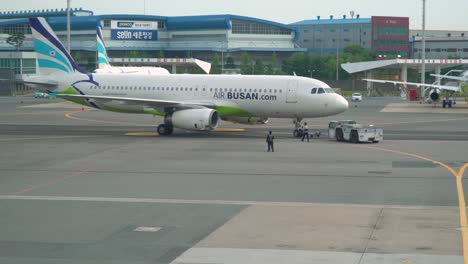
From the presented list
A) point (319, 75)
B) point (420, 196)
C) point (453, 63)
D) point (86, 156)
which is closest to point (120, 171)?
point (86, 156)

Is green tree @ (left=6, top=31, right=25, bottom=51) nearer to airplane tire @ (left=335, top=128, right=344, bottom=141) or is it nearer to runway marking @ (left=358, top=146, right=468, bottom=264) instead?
airplane tire @ (left=335, top=128, right=344, bottom=141)

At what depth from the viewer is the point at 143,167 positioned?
131 feet

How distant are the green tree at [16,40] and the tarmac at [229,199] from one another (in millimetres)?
143976

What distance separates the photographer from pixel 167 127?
5700cm

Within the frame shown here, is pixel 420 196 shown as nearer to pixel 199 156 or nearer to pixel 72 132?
pixel 199 156

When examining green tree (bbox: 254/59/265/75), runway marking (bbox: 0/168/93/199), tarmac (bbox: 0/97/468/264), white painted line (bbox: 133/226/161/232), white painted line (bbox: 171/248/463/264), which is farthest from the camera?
green tree (bbox: 254/59/265/75)

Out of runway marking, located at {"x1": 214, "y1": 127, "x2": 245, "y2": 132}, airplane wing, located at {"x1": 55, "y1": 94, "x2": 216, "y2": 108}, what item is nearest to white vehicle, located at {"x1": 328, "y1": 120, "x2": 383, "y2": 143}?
airplane wing, located at {"x1": 55, "y1": 94, "x2": 216, "y2": 108}

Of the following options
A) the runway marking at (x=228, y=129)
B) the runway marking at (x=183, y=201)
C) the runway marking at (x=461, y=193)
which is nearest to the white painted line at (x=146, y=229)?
the runway marking at (x=183, y=201)

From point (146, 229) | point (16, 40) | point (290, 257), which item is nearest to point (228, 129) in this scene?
point (146, 229)

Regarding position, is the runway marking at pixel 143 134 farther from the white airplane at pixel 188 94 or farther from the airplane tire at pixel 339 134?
the airplane tire at pixel 339 134

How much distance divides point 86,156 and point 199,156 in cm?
680

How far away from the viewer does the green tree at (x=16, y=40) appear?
19262 cm

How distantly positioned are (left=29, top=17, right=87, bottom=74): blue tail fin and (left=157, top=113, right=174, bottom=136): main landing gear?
9678 mm

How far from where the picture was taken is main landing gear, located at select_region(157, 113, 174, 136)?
185 feet
